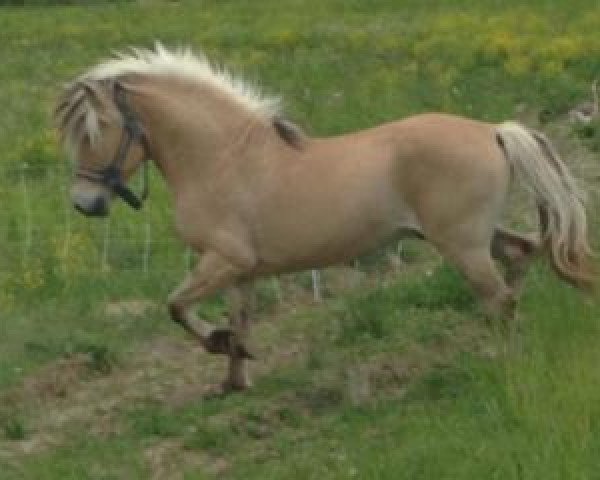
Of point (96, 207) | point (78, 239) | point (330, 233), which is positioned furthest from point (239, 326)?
point (78, 239)

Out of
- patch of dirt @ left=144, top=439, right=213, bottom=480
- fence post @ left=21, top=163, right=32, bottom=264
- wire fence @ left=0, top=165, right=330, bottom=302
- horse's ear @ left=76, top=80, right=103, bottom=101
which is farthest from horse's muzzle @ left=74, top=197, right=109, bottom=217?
fence post @ left=21, top=163, right=32, bottom=264

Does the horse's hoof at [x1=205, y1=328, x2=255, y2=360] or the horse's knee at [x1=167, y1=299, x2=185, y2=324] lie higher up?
the horse's knee at [x1=167, y1=299, x2=185, y2=324]

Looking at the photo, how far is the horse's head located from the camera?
8.05 meters

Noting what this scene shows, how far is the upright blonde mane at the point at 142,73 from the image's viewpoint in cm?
805

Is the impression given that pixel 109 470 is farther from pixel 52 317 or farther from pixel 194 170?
pixel 52 317

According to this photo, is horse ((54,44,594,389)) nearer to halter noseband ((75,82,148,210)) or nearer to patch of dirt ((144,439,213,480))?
halter noseband ((75,82,148,210))

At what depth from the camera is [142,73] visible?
27.2 ft

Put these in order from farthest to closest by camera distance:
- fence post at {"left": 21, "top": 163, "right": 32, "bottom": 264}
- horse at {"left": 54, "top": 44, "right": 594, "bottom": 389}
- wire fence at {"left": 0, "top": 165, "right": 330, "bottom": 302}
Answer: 1. fence post at {"left": 21, "top": 163, "right": 32, "bottom": 264}
2. wire fence at {"left": 0, "top": 165, "right": 330, "bottom": 302}
3. horse at {"left": 54, "top": 44, "right": 594, "bottom": 389}

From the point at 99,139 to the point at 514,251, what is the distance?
2.45 meters

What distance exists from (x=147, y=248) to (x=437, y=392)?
3.98 metres

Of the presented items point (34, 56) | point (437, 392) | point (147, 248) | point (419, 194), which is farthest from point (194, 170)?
point (34, 56)

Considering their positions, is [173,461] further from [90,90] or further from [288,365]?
[90,90]

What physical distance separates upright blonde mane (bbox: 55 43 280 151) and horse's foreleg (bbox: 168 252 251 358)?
93 cm

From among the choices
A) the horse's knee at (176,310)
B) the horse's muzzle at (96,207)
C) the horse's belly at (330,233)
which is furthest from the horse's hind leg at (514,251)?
the horse's muzzle at (96,207)
